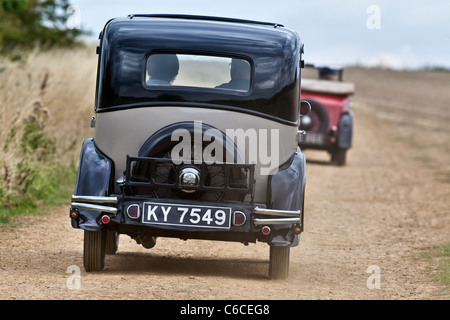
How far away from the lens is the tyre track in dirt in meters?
6.23

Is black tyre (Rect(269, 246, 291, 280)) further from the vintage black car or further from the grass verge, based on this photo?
the grass verge

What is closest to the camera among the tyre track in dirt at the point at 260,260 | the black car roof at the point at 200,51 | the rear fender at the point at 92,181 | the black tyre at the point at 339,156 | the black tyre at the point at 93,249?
the tyre track in dirt at the point at 260,260

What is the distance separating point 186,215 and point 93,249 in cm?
82

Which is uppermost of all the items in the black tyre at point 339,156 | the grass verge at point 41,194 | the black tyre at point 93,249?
the black tyre at point 93,249

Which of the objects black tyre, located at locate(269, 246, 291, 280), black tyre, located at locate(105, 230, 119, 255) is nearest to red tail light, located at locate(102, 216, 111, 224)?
black tyre, located at locate(105, 230, 119, 255)

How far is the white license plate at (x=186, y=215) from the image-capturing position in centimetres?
648

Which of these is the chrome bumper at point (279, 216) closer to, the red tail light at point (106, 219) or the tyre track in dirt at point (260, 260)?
the tyre track in dirt at point (260, 260)

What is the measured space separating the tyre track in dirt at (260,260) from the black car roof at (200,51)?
1321 mm

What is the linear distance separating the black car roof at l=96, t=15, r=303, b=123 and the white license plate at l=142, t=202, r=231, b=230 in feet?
2.83

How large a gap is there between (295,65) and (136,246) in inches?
101

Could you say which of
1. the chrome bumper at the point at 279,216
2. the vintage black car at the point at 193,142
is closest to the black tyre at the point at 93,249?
the vintage black car at the point at 193,142

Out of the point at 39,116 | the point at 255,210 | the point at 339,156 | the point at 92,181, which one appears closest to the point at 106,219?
the point at 92,181

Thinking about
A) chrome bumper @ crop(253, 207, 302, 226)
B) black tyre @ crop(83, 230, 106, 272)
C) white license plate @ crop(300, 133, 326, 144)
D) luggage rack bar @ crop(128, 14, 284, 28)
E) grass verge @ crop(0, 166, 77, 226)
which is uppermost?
luggage rack bar @ crop(128, 14, 284, 28)

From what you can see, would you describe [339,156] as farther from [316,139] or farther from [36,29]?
[36,29]
